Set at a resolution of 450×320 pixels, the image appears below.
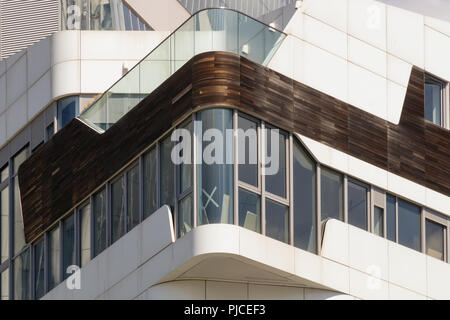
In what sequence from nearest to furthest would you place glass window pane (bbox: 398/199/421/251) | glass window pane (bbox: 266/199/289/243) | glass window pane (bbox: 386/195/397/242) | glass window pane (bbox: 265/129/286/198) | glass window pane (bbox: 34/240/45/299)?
glass window pane (bbox: 266/199/289/243) < glass window pane (bbox: 265/129/286/198) < glass window pane (bbox: 386/195/397/242) < glass window pane (bbox: 398/199/421/251) < glass window pane (bbox: 34/240/45/299)

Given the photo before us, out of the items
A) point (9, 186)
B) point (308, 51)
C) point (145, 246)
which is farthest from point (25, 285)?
point (308, 51)

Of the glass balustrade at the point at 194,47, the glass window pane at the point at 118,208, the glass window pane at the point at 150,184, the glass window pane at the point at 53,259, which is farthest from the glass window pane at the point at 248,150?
the glass window pane at the point at 53,259

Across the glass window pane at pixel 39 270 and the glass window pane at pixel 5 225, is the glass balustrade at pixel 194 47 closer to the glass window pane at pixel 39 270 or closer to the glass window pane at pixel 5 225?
the glass window pane at pixel 39 270

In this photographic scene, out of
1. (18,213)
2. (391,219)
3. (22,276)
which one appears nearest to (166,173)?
(391,219)

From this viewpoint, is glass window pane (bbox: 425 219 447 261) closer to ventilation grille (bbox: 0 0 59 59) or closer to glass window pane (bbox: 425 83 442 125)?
glass window pane (bbox: 425 83 442 125)

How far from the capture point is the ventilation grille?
202 ft

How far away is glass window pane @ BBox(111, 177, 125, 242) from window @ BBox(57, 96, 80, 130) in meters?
3.57

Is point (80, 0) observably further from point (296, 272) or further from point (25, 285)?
point (296, 272)

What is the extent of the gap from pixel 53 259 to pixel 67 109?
12.7ft

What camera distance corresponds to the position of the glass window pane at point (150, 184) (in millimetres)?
51659

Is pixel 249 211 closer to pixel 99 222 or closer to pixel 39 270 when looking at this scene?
pixel 99 222

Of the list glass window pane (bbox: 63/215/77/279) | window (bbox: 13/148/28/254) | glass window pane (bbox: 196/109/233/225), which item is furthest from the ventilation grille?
glass window pane (bbox: 196/109/233/225)

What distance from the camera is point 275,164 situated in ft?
167
